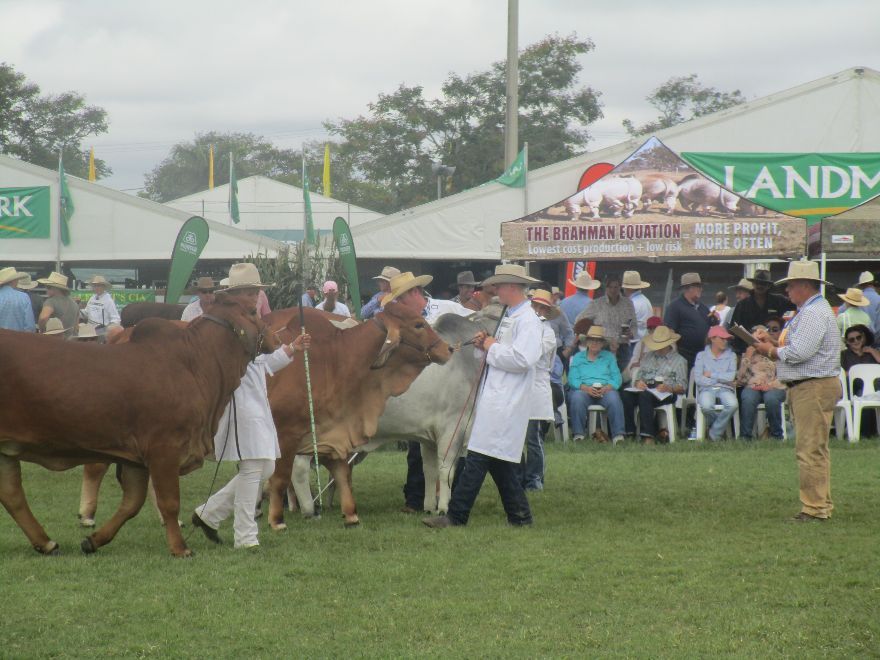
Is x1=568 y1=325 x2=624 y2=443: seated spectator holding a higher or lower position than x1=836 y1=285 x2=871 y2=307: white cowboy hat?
lower

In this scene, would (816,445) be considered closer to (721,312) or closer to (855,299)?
(855,299)

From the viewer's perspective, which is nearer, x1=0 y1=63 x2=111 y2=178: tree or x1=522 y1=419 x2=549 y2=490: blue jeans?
x1=522 y1=419 x2=549 y2=490: blue jeans

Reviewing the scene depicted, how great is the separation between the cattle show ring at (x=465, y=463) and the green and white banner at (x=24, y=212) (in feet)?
36.1

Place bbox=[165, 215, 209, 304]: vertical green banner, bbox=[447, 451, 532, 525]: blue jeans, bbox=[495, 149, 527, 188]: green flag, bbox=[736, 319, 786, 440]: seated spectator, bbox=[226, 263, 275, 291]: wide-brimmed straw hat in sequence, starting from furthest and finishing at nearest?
bbox=[495, 149, 527, 188]: green flag → bbox=[736, 319, 786, 440]: seated spectator → bbox=[165, 215, 209, 304]: vertical green banner → bbox=[447, 451, 532, 525]: blue jeans → bbox=[226, 263, 275, 291]: wide-brimmed straw hat

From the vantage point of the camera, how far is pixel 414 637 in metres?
6.10

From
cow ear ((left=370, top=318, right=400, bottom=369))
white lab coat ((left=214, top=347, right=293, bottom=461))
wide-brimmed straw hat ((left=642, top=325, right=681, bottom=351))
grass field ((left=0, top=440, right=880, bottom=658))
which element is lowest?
grass field ((left=0, top=440, right=880, bottom=658))

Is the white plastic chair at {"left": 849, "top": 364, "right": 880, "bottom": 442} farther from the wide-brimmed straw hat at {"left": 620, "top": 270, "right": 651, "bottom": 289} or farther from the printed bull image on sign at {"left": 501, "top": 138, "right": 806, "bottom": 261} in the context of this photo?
the wide-brimmed straw hat at {"left": 620, "top": 270, "right": 651, "bottom": 289}

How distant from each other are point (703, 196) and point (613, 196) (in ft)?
3.78

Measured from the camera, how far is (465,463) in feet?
32.5

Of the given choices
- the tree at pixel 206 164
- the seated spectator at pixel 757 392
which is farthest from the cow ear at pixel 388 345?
the tree at pixel 206 164

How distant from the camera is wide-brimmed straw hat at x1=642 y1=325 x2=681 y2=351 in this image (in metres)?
14.9

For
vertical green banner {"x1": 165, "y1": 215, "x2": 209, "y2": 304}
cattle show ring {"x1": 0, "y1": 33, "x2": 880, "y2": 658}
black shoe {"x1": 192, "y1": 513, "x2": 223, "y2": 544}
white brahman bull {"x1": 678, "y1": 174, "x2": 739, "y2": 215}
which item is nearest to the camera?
cattle show ring {"x1": 0, "y1": 33, "x2": 880, "y2": 658}

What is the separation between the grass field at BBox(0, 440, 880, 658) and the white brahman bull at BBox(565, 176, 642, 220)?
5785 millimetres

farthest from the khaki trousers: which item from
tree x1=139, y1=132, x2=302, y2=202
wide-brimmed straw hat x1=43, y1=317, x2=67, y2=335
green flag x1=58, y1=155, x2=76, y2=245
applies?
tree x1=139, y1=132, x2=302, y2=202
